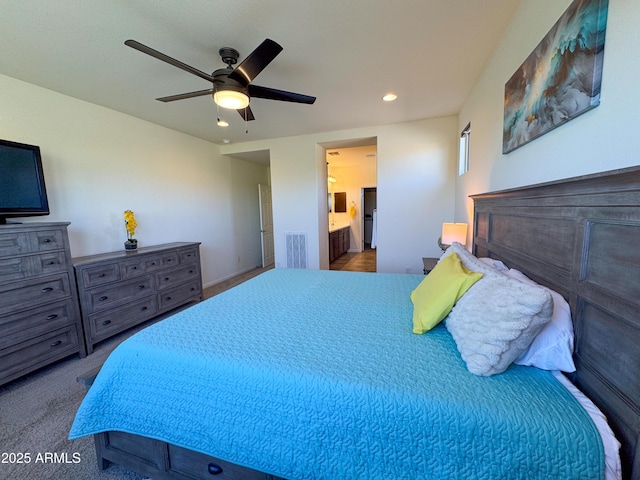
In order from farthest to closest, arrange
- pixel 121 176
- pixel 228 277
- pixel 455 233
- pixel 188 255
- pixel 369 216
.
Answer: pixel 369 216
pixel 228 277
pixel 188 255
pixel 121 176
pixel 455 233

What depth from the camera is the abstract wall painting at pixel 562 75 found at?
95cm

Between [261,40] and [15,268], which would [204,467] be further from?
[261,40]

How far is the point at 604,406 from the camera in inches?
32.6

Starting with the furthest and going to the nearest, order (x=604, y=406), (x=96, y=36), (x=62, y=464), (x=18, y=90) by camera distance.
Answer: (x=18, y=90) → (x=96, y=36) → (x=62, y=464) → (x=604, y=406)

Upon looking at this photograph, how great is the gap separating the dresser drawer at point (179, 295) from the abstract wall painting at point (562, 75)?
12.6 feet

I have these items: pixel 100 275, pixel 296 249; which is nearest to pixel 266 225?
pixel 296 249

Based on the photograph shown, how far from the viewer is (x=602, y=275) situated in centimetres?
85

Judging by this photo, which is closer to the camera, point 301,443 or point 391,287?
point 301,443

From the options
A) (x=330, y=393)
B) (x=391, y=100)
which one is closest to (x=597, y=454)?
(x=330, y=393)

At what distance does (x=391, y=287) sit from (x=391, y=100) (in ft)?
7.47

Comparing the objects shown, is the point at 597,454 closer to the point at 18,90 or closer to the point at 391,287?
the point at 391,287

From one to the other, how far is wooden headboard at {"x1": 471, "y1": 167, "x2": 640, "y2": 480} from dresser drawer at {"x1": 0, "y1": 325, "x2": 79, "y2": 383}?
3.53 m

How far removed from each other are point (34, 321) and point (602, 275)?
3.59m

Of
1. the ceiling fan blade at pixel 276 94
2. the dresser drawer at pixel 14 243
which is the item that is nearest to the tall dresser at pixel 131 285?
the dresser drawer at pixel 14 243
